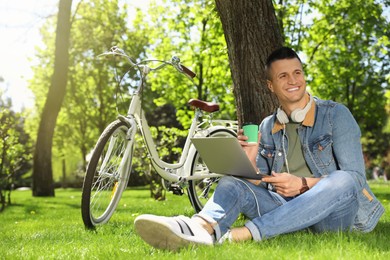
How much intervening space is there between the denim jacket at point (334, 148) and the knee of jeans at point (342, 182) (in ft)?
0.17

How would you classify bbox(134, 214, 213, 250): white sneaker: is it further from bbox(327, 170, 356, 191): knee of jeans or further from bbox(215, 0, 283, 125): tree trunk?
bbox(215, 0, 283, 125): tree trunk

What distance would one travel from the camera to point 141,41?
97.5 feet

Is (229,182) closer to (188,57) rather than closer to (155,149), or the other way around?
(155,149)

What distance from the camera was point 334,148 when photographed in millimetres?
3732

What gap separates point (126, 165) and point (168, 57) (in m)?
16.2

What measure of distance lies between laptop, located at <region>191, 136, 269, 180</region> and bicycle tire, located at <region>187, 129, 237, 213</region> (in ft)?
8.17

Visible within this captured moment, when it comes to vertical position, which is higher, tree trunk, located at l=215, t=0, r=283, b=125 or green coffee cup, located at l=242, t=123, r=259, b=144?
tree trunk, located at l=215, t=0, r=283, b=125

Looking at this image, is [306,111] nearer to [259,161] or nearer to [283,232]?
[259,161]

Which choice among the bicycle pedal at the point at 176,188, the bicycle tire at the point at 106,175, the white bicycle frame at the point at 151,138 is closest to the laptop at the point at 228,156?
the bicycle tire at the point at 106,175

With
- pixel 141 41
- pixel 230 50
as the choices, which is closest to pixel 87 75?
pixel 141 41

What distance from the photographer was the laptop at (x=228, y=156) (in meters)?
3.59

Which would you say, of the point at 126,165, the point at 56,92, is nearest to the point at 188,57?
the point at 56,92

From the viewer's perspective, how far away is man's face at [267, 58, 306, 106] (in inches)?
151

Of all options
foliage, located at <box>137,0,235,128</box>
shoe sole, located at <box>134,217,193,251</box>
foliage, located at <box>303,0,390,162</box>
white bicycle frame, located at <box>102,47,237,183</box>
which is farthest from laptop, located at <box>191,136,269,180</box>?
foliage, located at <box>137,0,235,128</box>
